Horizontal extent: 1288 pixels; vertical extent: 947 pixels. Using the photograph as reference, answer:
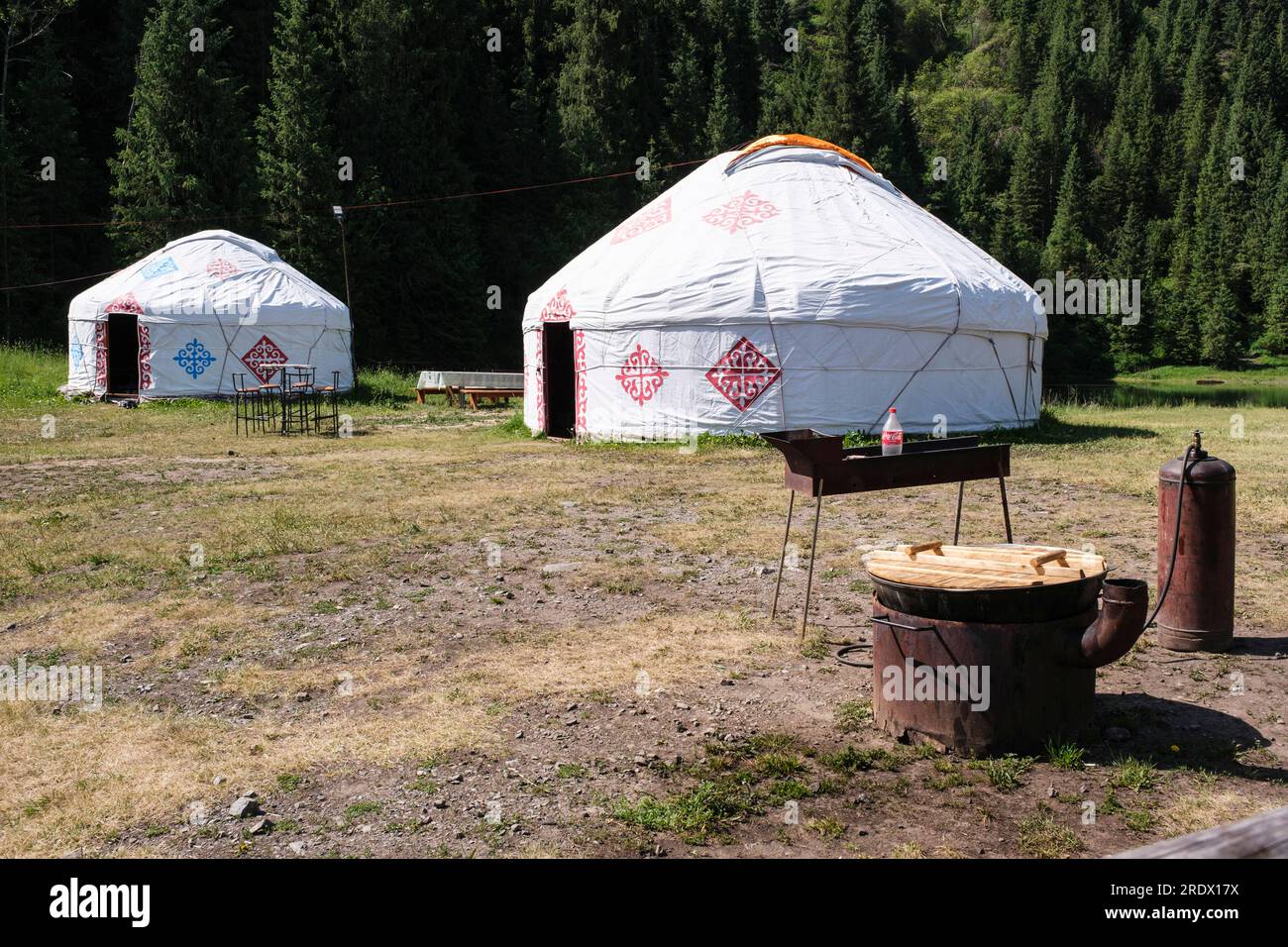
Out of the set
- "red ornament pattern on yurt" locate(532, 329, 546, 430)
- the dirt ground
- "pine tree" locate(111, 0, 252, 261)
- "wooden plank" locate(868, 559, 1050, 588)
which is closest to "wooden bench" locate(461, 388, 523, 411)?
"red ornament pattern on yurt" locate(532, 329, 546, 430)

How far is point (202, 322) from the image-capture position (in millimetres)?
20500

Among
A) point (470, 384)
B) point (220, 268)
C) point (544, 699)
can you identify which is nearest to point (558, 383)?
point (470, 384)

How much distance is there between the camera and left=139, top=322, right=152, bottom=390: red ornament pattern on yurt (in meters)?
20.3

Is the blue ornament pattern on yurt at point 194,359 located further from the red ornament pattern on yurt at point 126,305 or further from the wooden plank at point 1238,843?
the wooden plank at point 1238,843

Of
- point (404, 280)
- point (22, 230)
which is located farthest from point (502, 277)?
point (22, 230)

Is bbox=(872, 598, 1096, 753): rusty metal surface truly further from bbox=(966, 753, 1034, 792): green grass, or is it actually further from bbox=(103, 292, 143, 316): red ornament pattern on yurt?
bbox=(103, 292, 143, 316): red ornament pattern on yurt

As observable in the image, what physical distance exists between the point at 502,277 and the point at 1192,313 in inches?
1522

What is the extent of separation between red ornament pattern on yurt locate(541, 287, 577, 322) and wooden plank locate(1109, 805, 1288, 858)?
1315cm

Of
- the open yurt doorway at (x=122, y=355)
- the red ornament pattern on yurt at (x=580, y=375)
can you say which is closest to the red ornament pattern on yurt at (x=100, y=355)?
the open yurt doorway at (x=122, y=355)

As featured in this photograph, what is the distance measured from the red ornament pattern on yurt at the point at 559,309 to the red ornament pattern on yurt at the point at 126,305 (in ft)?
32.1

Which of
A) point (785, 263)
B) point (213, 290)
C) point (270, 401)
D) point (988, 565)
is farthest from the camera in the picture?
point (213, 290)

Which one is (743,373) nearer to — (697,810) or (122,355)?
(697,810)

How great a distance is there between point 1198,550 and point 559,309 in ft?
36.3
